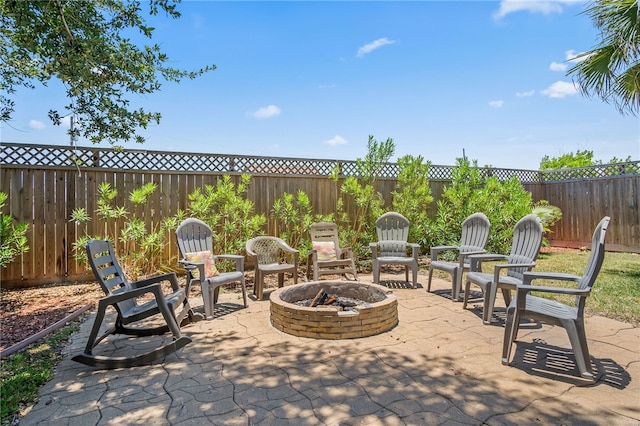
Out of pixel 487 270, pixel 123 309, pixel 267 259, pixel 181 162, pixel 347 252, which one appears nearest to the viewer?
pixel 123 309

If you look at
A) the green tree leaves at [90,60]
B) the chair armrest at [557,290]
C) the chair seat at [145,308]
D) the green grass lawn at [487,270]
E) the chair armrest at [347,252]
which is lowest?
the green grass lawn at [487,270]

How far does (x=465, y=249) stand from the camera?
460cm

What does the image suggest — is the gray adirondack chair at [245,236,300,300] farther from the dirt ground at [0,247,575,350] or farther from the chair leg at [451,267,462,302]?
→ the chair leg at [451,267,462,302]

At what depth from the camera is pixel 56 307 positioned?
157 inches

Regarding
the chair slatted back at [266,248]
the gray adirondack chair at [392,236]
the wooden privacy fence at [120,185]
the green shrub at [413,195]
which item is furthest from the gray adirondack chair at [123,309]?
the green shrub at [413,195]

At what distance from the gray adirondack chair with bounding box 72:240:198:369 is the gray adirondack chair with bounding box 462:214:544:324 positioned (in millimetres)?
2831

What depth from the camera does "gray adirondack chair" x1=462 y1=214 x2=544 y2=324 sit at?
3287 mm

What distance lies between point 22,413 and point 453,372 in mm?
2615

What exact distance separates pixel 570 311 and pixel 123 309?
3472 mm

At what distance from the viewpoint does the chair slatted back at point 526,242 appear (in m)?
3.37

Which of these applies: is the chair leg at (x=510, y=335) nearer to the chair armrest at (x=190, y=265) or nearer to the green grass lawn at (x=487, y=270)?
the green grass lawn at (x=487, y=270)

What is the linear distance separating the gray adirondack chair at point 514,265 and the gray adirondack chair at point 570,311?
0.68 metres

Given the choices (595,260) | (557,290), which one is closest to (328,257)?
(557,290)

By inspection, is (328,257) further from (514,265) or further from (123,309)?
(123,309)
